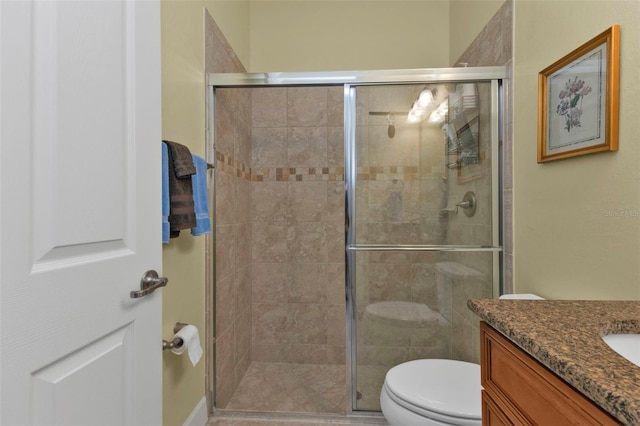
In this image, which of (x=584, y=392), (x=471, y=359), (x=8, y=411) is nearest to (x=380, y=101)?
(x=471, y=359)

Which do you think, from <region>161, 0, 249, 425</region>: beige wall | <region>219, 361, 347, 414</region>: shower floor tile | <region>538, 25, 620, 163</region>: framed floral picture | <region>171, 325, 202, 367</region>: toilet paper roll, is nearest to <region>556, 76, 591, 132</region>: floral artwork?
<region>538, 25, 620, 163</region>: framed floral picture

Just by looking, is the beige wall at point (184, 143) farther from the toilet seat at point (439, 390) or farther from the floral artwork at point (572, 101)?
A: the floral artwork at point (572, 101)

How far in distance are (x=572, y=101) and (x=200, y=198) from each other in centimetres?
145

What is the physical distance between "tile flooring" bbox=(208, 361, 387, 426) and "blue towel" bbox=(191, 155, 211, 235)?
3.63ft

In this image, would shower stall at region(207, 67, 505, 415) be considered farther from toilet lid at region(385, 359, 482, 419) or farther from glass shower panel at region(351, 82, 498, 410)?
toilet lid at region(385, 359, 482, 419)

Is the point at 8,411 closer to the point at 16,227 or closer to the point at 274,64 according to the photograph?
the point at 16,227

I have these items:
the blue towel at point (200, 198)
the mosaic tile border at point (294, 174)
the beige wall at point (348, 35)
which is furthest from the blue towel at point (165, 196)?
the beige wall at point (348, 35)

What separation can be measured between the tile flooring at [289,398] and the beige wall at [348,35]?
7.50 feet

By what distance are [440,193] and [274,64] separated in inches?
65.9

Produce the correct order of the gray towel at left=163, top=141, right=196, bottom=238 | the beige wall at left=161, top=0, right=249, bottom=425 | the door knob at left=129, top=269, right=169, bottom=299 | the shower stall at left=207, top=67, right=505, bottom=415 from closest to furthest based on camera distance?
1. the door knob at left=129, top=269, right=169, bottom=299
2. the gray towel at left=163, top=141, right=196, bottom=238
3. the beige wall at left=161, top=0, right=249, bottom=425
4. the shower stall at left=207, top=67, right=505, bottom=415

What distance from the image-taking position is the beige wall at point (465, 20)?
5.93ft

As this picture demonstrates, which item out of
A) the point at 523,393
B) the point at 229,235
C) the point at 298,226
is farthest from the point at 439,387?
the point at 298,226

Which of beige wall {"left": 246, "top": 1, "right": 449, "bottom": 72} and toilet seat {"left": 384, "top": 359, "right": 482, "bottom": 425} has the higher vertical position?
beige wall {"left": 246, "top": 1, "right": 449, "bottom": 72}

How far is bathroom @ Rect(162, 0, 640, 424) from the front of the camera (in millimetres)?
967
